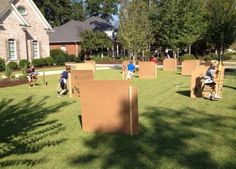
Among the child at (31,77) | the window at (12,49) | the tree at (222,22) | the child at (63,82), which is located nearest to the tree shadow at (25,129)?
the child at (63,82)

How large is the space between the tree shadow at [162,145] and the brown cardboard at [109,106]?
0.29 m

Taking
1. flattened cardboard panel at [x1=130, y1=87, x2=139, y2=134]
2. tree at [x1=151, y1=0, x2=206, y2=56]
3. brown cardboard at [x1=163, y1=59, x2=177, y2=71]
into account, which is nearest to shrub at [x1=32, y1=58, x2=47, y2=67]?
brown cardboard at [x1=163, y1=59, x2=177, y2=71]

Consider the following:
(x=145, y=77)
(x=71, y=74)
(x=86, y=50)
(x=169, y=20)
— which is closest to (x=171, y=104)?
(x=71, y=74)

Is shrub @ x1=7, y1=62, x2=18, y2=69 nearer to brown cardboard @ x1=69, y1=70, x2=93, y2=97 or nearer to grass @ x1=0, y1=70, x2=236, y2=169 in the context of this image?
brown cardboard @ x1=69, y1=70, x2=93, y2=97

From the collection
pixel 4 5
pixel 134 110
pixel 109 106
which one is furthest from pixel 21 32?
pixel 134 110

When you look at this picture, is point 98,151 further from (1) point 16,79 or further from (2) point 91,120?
(1) point 16,79

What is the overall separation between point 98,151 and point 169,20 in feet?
115

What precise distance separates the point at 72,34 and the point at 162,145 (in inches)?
1859

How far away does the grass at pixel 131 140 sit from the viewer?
6.25 meters

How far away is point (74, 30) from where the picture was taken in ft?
176

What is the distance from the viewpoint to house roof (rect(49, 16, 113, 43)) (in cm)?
5225

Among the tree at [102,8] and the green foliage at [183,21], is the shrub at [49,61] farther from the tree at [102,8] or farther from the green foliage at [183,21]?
the tree at [102,8]

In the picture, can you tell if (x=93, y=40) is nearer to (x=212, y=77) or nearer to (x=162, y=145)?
(x=212, y=77)

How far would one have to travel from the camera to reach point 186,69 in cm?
2438
